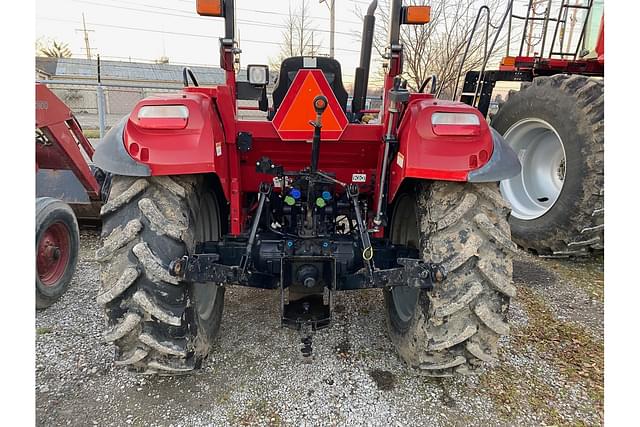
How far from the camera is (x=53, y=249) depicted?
3.56 meters

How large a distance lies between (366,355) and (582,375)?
1.41 meters

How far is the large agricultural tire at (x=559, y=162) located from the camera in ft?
13.6

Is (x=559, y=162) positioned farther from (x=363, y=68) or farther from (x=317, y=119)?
(x=317, y=119)

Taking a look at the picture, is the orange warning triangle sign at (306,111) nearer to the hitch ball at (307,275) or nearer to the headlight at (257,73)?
the headlight at (257,73)

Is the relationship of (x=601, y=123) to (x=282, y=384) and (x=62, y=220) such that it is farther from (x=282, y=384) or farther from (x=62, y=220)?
(x=62, y=220)

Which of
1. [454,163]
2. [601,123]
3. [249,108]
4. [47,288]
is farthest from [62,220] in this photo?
[601,123]

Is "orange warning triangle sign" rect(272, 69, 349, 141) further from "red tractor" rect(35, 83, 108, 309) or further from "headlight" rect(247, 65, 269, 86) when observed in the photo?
"red tractor" rect(35, 83, 108, 309)

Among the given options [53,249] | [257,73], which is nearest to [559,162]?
[257,73]

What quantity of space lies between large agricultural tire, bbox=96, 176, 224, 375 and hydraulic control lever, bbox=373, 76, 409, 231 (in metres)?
1.08

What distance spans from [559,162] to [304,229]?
3889mm

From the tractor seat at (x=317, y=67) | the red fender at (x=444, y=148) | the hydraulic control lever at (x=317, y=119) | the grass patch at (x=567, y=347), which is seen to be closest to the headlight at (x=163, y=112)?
the hydraulic control lever at (x=317, y=119)

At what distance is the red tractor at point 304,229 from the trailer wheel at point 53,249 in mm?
1563

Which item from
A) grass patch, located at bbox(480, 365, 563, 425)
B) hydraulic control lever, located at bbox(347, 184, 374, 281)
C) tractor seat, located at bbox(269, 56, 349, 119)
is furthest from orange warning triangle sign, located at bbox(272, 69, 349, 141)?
grass patch, located at bbox(480, 365, 563, 425)

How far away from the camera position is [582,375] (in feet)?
9.21
